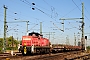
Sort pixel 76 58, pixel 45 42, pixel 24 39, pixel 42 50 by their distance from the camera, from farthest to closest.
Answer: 1. pixel 45 42
2. pixel 42 50
3. pixel 24 39
4. pixel 76 58

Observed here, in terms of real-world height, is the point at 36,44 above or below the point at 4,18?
below

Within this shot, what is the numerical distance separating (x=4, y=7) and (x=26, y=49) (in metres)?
14.7

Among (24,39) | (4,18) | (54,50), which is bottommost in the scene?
(54,50)

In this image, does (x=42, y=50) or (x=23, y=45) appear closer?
(x=23, y=45)

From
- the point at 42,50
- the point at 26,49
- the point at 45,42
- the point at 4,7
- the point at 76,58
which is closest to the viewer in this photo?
the point at 76,58

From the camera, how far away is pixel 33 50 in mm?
30766

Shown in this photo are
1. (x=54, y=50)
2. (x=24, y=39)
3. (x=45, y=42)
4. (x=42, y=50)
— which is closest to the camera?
(x=24, y=39)

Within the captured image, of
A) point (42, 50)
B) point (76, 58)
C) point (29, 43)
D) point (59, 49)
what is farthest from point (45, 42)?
point (76, 58)

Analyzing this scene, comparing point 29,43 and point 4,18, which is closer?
point 29,43

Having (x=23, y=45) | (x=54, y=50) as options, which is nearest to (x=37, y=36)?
(x=23, y=45)

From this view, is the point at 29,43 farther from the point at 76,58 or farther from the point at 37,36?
the point at 76,58

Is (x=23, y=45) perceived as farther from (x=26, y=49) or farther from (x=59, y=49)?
(x=59, y=49)

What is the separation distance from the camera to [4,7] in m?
41.8

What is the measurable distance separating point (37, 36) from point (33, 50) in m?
3.91
